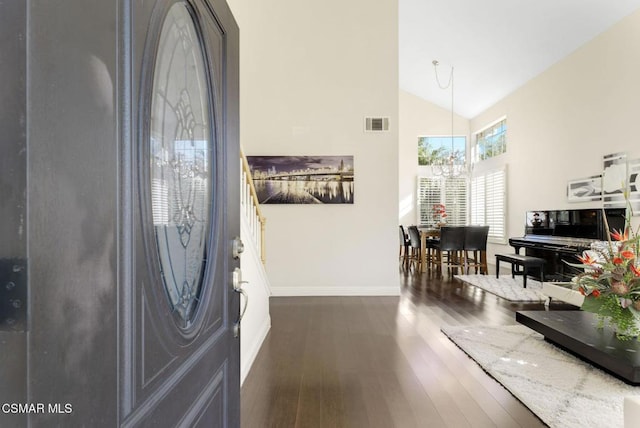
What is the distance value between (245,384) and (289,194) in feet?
10.4

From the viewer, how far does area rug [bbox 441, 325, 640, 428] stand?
76.0 inches

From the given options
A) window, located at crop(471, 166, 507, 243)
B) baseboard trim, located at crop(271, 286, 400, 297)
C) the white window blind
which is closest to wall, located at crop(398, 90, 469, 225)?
the white window blind

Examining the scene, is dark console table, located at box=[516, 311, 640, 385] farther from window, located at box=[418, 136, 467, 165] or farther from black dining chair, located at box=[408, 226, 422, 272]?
window, located at box=[418, 136, 467, 165]

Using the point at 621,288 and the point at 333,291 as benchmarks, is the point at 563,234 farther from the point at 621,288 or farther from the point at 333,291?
the point at 333,291

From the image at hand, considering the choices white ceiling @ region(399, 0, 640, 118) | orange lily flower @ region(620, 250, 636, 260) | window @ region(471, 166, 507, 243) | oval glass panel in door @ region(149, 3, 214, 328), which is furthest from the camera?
window @ region(471, 166, 507, 243)

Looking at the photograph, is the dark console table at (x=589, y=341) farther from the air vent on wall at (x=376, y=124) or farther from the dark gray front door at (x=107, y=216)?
the air vent on wall at (x=376, y=124)

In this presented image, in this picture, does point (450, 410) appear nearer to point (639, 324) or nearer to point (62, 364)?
point (639, 324)

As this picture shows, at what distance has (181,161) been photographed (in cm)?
85

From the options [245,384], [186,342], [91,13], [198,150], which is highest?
[91,13]

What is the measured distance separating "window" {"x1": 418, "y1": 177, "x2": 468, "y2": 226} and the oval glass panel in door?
8993mm

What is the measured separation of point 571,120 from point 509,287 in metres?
3.00

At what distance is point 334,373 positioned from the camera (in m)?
2.51

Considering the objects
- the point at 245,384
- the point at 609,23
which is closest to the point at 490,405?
the point at 245,384

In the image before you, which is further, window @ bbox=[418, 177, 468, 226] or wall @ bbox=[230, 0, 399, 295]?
window @ bbox=[418, 177, 468, 226]
